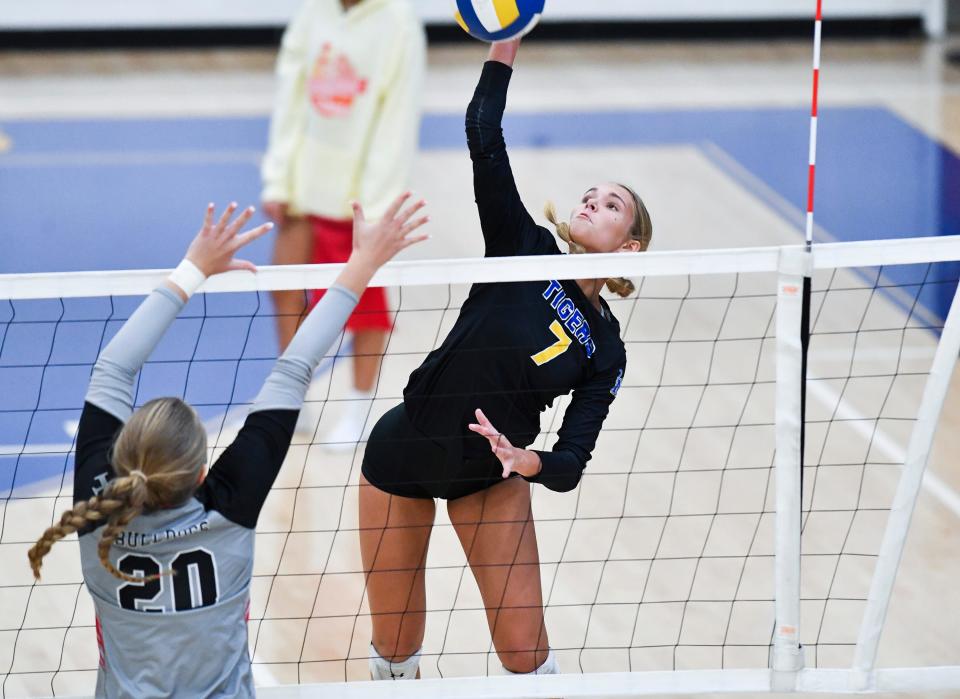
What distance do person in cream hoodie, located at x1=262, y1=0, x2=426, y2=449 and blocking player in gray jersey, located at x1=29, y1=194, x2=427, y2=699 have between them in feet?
9.71

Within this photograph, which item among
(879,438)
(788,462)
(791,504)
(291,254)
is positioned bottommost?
(879,438)

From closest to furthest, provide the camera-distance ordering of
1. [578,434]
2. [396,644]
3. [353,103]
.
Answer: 1. [578,434]
2. [396,644]
3. [353,103]

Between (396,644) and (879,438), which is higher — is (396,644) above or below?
above

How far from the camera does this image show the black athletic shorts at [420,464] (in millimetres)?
3520

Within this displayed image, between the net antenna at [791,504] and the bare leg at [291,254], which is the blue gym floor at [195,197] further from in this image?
the net antenna at [791,504]

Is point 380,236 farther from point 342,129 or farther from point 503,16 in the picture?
point 342,129

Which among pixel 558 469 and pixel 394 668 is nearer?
pixel 558 469

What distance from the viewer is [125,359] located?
2943mm

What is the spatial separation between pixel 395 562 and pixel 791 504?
3.38ft

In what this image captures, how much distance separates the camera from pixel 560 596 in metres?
4.95

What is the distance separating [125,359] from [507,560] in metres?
1.13

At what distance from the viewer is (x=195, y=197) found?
9.21 m

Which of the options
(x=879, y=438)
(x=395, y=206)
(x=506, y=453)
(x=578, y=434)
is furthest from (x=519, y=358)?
(x=879, y=438)

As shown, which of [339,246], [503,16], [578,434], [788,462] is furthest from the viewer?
[339,246]
